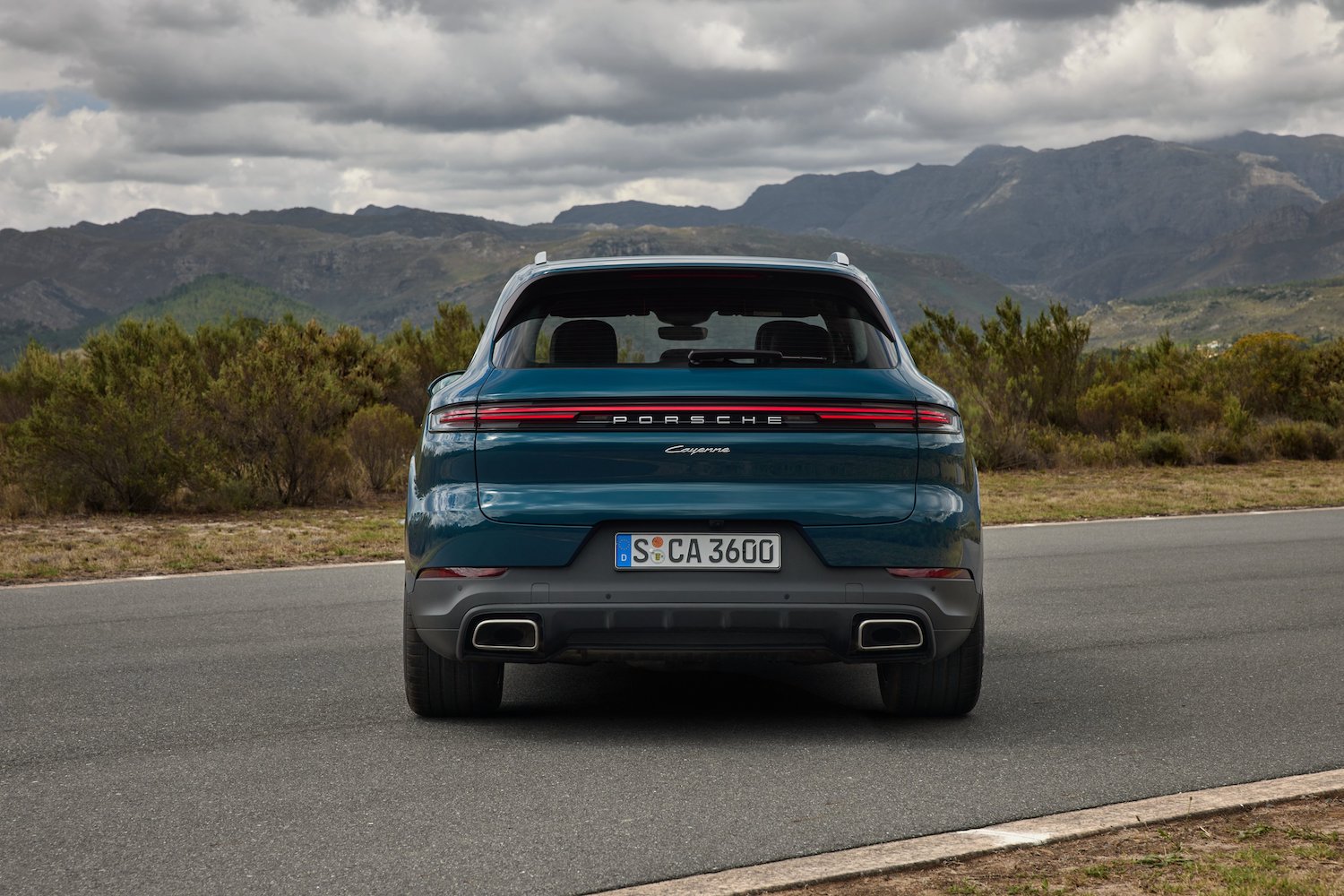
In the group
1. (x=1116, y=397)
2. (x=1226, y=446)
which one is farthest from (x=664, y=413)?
(x=1116, y=397)

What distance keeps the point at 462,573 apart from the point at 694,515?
2.78 feet

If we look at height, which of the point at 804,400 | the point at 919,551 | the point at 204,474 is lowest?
the point at 204,474

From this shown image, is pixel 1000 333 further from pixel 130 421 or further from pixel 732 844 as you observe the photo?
pixel 732 844

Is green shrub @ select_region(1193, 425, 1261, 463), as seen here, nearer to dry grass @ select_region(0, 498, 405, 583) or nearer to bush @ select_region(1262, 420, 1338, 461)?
bush @ select_region(1262, 420, 1338, 461)

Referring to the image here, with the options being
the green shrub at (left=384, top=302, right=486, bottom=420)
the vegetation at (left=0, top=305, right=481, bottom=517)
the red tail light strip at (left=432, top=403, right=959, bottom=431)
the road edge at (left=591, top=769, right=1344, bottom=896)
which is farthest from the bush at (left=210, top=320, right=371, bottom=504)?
the road edge at (left=591, top=769, right=1344, bottom=896)

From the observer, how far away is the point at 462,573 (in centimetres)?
500

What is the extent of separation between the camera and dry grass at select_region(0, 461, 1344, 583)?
11.2m

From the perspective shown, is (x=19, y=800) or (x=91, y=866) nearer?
(x=91, y=866)

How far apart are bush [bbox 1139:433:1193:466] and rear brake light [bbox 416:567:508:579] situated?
1867 centimetres

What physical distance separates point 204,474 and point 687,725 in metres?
11.2

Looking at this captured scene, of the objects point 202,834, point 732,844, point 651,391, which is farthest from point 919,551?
point 202,834

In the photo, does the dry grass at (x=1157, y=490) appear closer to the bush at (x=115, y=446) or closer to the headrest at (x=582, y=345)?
the bush at (x=115, y=446)

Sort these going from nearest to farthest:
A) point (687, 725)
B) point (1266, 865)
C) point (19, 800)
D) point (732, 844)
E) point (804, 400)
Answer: point (1266, 865), point (732, 844), point (19, 800), point (804, 400), point (687, 725)

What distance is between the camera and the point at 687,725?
5.57m
